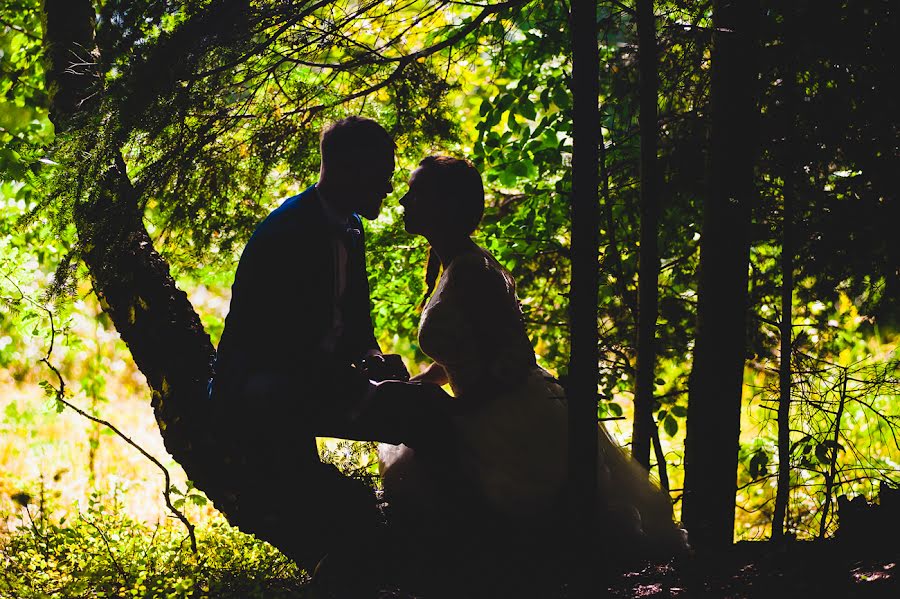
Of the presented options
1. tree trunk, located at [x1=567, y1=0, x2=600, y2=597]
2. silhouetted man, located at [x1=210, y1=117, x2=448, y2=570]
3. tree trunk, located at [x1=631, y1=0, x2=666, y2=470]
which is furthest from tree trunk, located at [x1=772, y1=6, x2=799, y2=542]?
silhouetted man, located at [x1=210, y1=117, x2=448, y2=570]

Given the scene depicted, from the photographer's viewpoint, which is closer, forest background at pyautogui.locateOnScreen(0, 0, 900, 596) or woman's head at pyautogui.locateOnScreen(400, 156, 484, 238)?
forest background at pyautogui.locateOnScreen(0, 0, 900, 596)

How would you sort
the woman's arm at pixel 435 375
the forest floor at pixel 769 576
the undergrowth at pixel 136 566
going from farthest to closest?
the woman's arm at pixel 435 375
the undergrowth at pixel 136 566
the forest floor at pixel 769 576

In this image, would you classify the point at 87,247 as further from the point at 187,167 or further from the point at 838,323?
the point at 838,323

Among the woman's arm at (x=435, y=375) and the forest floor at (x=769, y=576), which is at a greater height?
the woman's arm at (x=435, y=375)

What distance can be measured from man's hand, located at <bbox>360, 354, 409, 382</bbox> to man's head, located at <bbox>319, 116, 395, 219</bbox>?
0.69 metres

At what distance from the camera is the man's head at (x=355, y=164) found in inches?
116

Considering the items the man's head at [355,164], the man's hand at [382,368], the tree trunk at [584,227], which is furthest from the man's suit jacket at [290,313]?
the tree trunk at [584,227]

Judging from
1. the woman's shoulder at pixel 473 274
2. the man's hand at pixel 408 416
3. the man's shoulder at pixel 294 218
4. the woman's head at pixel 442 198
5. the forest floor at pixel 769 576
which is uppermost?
the woman's head at pixel 442 198

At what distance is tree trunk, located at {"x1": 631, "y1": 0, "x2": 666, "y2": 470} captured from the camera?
2998 mm

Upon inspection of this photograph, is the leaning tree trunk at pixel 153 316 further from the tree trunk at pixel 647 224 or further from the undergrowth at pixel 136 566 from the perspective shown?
the tree trunk at pixel 647 224

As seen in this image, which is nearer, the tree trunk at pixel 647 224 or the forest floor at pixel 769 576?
the forest floor at pixel 769 576

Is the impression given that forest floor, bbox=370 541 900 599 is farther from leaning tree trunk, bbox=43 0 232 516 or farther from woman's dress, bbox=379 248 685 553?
leaning tree trunk, bbox=43 0 232 516

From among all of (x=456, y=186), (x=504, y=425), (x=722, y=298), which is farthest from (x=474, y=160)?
(x=504, y=425)

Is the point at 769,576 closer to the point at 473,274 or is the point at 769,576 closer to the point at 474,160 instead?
the point at 473,274
